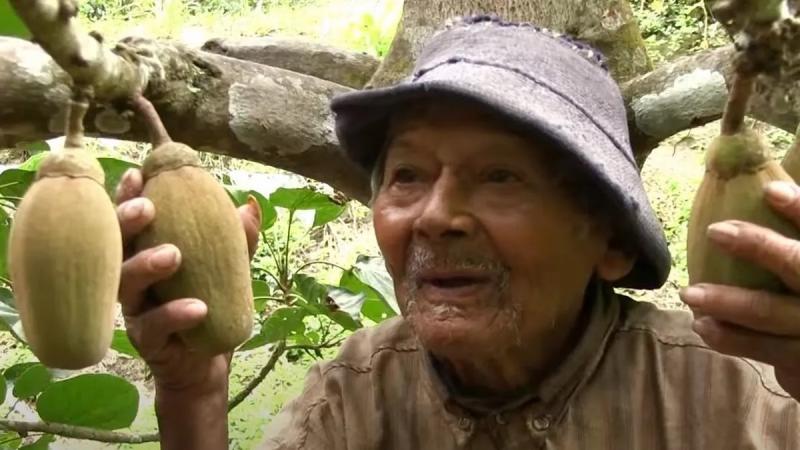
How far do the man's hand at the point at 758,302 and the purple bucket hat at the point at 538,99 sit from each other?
0.27 metres

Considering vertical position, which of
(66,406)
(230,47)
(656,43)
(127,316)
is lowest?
(66,406)

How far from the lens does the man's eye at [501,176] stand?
1.03 m

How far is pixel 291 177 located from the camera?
264cm

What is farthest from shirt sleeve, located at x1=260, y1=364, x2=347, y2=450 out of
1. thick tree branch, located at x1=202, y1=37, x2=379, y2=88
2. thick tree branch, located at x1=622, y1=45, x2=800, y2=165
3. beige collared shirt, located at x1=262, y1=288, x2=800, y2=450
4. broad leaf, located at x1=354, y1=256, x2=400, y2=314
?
thick tree branch, located at x1=202, y1=37, x2=379, y2=88

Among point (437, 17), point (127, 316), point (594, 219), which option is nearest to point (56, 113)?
point (127, 316)

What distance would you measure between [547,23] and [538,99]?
2.24 ft

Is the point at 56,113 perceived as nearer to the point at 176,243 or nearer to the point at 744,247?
the point at 176,243

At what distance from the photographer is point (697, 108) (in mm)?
1285

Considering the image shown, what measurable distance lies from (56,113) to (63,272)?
432mm

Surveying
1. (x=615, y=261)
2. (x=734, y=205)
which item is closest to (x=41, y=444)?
(x=615, y=261)

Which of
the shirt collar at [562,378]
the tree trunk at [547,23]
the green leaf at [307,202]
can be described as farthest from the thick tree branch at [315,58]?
the shirt collar at [562,378]

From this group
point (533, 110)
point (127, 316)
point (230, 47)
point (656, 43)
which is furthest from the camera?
point (656, 43)

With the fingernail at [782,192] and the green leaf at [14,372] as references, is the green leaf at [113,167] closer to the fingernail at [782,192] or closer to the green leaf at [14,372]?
the green leaf at [14,372]

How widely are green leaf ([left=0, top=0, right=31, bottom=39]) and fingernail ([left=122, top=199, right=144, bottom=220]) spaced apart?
0.20 meters
